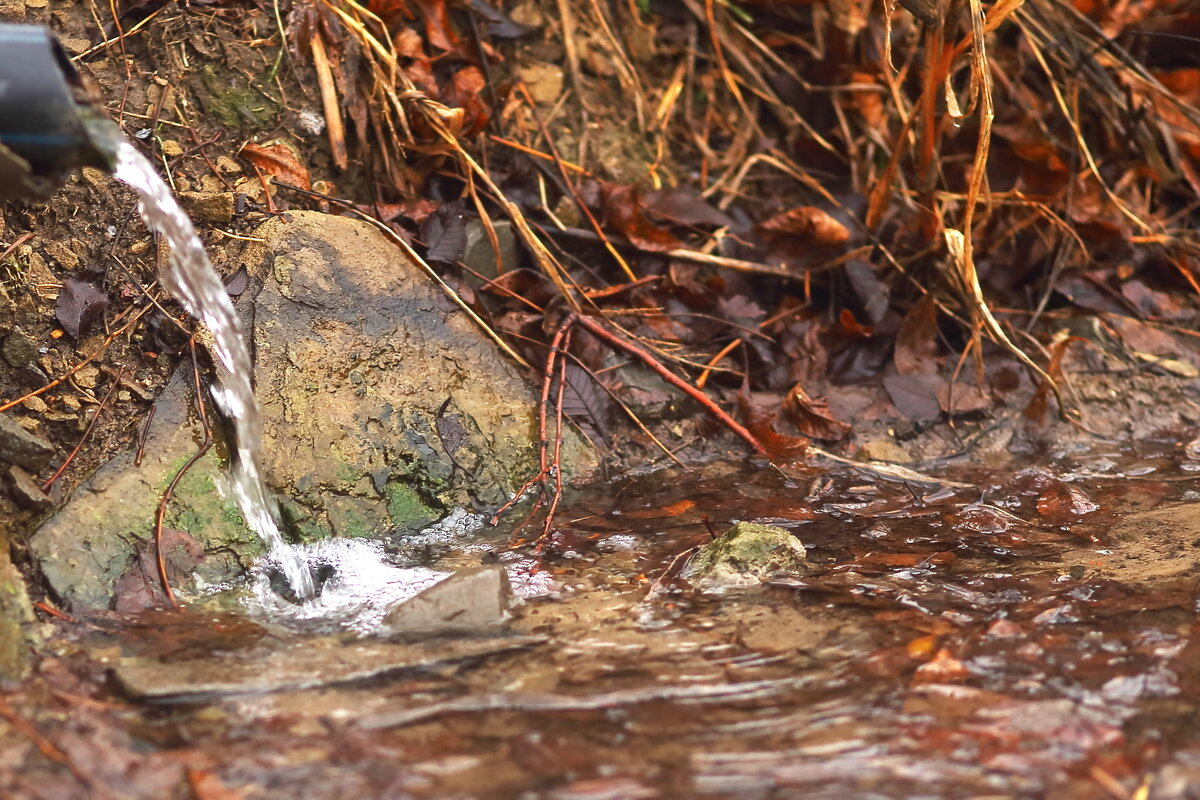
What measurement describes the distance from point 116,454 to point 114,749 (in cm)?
105

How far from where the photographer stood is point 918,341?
3.60 metres

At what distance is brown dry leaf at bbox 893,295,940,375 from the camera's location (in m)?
3.57

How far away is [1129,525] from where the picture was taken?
281 centimetres

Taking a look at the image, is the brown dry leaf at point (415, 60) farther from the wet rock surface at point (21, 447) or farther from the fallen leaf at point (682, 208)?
the wet rock surface at point (21, 447)

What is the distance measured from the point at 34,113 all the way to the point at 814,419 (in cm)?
224

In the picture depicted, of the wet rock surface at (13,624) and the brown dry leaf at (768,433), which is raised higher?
the wet rock surface at (13,624)

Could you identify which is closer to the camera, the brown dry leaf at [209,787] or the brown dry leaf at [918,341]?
the brown dry leaf at [209,787]

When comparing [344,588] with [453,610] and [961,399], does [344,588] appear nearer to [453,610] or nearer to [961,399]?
[453,610]

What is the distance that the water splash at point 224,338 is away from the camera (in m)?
2.61

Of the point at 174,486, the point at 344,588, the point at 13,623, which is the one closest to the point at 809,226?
the point at 344,588

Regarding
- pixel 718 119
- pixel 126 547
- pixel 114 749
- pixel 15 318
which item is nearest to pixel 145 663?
pixel 114 749

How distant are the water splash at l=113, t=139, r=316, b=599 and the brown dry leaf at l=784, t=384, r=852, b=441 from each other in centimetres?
156

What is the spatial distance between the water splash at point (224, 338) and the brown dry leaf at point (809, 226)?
5.92 ft

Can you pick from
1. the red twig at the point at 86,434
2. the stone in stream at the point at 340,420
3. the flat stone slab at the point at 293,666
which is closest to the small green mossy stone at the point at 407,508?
the stone in stream at the point at 340,420
